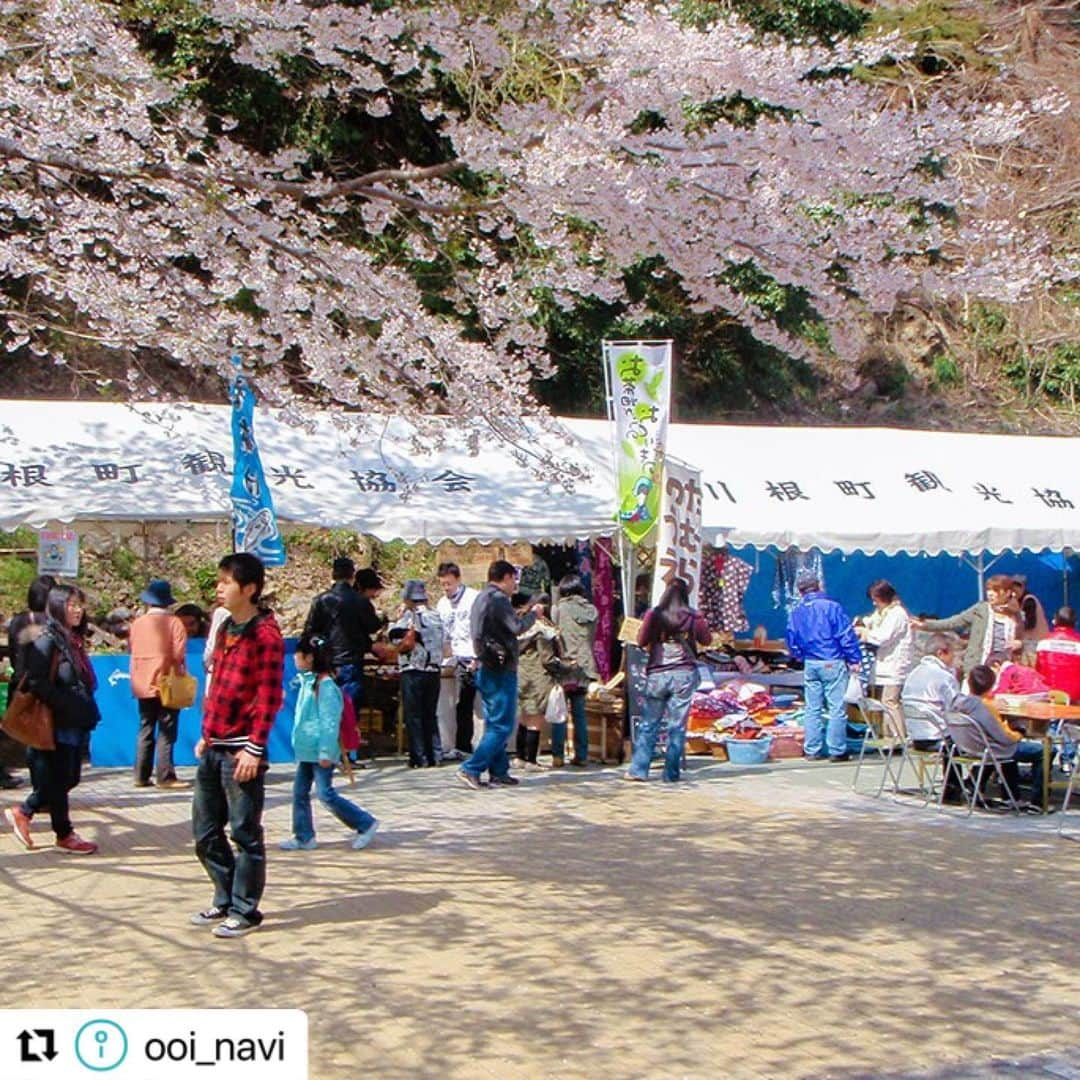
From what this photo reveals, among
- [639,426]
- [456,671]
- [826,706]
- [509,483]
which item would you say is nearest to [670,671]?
[456,671]

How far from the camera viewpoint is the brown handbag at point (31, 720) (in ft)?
27.6

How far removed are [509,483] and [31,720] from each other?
19.2 feet

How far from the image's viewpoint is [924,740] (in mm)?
10930

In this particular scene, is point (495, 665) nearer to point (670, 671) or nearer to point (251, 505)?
point (670, 671)

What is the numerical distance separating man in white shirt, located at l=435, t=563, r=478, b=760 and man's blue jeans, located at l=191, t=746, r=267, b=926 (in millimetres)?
5870

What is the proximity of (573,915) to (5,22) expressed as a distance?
7096 millimetres

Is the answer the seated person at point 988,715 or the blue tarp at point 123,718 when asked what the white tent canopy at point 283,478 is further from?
the seated person at point 988,715

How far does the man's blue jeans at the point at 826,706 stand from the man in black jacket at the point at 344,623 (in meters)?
3.91

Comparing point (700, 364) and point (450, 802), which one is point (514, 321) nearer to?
point (450, 802)

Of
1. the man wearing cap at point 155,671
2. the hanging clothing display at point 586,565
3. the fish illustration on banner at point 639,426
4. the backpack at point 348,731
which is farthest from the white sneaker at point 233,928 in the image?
the hanging clothing display at point 586,565

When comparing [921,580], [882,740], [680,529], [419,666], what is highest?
[680,529]

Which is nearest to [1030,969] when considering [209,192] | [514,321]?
[209,192]

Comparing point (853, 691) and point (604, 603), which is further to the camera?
point (604, 603)

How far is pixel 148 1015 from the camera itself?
308 centimetres
